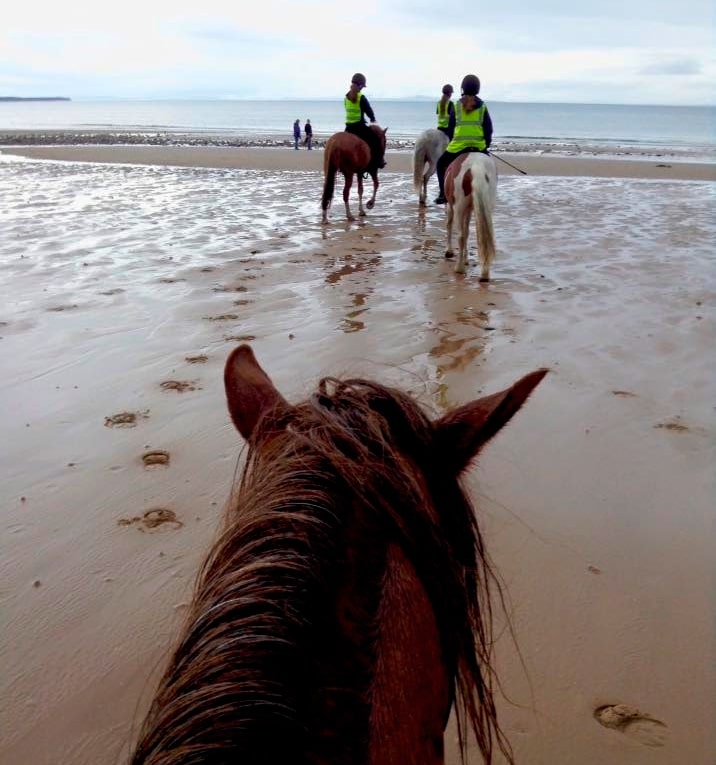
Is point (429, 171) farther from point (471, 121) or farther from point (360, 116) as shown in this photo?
point (471, 121)

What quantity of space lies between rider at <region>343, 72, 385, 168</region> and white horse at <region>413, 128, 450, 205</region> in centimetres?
69

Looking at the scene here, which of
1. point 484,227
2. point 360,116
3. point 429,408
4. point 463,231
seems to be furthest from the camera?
point 360,116

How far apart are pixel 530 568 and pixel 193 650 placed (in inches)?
77.9

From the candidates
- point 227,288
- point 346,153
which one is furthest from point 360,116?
point 227,288

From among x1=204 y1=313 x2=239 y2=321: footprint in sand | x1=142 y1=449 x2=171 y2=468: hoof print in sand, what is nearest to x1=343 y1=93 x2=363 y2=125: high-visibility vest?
x1=204 y1=313 x2=239 y2=321: footprint in sand

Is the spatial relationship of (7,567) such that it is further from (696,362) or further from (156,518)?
(696,362)

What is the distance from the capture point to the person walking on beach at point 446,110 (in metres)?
11.5

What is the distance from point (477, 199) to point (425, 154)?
18.7ft

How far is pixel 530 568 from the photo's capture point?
2492mm

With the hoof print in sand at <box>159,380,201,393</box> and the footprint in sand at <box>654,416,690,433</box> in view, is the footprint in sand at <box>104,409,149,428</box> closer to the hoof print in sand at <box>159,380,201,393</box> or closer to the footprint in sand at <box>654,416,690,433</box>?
the hoof print in sand at <box>159,380,201,393</box>

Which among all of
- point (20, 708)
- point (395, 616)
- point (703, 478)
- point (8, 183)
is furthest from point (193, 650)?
point (8, 183)

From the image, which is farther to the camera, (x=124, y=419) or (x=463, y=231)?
(x=463, y=231)

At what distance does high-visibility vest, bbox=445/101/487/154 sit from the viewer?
717cm

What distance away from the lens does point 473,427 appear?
104 cm
